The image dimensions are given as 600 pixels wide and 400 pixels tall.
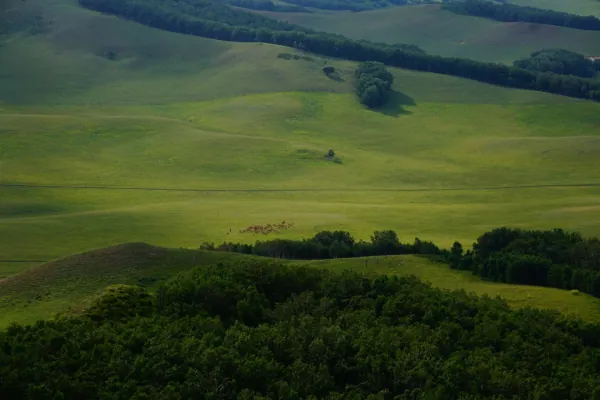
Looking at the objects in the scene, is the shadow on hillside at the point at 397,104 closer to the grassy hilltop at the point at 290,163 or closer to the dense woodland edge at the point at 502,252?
the grassy hilltop at the point at 290,163

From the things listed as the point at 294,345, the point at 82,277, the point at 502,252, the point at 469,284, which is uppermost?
the point at 294,345

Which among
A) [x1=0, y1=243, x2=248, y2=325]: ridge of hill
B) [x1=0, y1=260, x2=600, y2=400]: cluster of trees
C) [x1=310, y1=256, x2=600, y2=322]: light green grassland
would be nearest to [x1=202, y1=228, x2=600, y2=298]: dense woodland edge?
[x1=310, y1=256, x2=600, y2=322]: light green grassland

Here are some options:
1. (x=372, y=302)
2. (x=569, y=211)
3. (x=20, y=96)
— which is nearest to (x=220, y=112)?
(x=20, y=96)

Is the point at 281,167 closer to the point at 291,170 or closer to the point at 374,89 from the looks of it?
the point at 291,170

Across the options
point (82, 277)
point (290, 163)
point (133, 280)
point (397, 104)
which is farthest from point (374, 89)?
point (82, 277)

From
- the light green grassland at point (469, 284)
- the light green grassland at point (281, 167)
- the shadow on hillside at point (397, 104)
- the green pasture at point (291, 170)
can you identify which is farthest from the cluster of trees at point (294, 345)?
the shadow on hillside at point (397, 104)

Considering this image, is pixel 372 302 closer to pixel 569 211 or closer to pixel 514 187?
pixel 569 211
